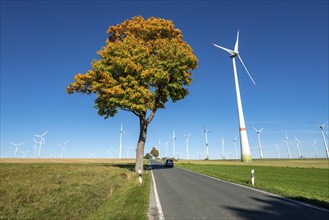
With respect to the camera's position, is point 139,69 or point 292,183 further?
point 139,69

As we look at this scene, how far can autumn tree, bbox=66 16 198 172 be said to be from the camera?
2295 cm

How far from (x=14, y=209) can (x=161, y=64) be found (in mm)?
18913

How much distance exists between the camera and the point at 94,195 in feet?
37.6

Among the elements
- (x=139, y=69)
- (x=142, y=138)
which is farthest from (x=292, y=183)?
(x=139, y=69)

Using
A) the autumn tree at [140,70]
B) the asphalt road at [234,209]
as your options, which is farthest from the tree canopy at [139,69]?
the asphalt road at [234,209]

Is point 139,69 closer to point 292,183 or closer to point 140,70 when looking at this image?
point 140,70

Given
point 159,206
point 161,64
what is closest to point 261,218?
point 159,206

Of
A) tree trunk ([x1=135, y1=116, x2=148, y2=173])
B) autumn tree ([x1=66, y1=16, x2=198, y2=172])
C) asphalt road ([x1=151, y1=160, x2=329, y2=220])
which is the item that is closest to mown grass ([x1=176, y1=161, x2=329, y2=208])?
asphalt road ([x1=151, y1=160, x2=329, y2=220])

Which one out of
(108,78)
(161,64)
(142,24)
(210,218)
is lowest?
(210,218)

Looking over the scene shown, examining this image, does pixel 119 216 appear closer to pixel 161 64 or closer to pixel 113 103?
pixel 113 103

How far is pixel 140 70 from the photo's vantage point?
77.5 ft

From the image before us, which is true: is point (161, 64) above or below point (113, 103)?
above

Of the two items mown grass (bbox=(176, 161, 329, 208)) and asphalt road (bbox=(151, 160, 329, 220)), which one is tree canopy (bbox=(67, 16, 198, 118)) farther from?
asphalt road (bbox=(151, 160, 329, 220))

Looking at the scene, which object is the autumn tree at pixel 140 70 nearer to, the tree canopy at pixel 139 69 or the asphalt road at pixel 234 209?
the tree canopy at pixel 139 69
